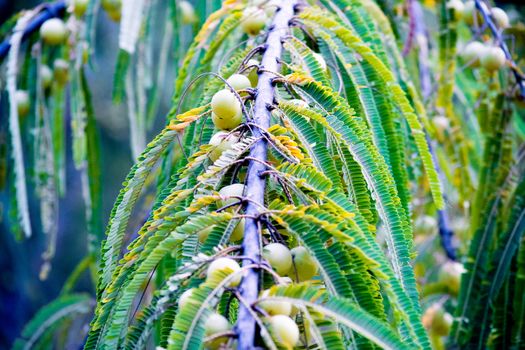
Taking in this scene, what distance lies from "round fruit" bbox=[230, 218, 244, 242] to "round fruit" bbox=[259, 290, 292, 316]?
0.09m

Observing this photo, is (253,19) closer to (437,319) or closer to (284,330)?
(284,330)

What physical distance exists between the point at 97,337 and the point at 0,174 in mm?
956

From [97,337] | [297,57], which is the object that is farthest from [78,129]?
[97,337]

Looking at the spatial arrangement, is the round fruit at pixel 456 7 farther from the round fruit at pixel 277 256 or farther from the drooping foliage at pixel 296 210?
the round fruit at pixel 277 256

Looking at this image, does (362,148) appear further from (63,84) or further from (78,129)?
(63,84)

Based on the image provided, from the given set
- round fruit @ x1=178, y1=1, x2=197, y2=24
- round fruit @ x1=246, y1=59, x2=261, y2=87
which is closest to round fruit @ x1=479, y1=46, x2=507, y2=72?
round fruit @ x1=246, y1=59, x2=261, y2=87

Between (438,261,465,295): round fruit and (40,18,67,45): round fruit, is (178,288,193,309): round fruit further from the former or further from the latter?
(438,261,465,295): round fruit

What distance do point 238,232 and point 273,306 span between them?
95 mm

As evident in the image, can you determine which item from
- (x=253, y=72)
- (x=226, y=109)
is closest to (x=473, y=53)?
(x=253, y=72)

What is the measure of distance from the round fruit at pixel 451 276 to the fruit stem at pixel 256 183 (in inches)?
36.9

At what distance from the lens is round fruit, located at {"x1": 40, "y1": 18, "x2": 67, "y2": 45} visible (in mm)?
1303

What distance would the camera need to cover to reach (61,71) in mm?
1415

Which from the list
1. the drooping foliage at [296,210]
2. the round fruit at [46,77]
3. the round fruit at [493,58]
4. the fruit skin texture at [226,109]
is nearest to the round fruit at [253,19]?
the drooping foliage at [296,210]

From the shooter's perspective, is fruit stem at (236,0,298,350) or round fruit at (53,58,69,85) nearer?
fruit stem at (236,0,298,350)
